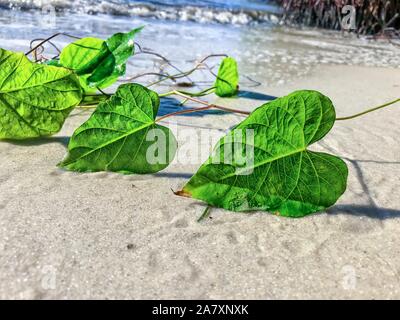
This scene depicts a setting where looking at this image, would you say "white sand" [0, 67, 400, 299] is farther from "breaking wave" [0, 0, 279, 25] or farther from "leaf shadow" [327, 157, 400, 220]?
"breaking wave" [0, 0, 279, 25]

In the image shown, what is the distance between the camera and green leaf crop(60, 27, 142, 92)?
1207mm

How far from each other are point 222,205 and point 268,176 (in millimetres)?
82

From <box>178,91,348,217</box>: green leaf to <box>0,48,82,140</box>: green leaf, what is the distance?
0.36m

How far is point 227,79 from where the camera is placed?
5.14 ft

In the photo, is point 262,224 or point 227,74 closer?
point 262,224

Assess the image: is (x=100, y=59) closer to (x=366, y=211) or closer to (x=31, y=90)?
(x=31, y=90)

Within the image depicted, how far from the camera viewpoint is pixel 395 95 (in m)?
1.88

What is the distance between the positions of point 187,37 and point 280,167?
261 cm

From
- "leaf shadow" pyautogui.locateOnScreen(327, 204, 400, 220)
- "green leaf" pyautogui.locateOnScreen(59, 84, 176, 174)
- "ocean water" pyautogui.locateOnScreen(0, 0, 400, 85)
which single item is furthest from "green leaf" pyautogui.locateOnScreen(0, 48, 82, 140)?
"ocean water" pyautogui.locateOnScreen(0, 0, 400, 85)

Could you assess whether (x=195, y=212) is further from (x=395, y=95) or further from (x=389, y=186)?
(x=395, y=95)

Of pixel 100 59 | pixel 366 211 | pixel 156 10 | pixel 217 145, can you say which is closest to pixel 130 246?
pixel 217 145

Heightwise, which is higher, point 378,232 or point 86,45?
point 86,45

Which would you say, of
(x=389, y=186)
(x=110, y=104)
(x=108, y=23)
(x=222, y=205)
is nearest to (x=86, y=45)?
(x=110, y=104)
